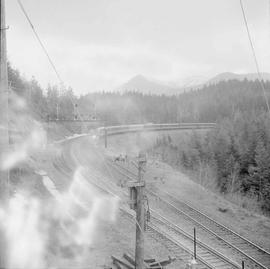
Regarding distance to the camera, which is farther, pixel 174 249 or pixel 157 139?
pixel 157 139

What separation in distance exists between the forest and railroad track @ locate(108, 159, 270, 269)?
9.57m

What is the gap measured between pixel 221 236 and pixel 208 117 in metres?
132

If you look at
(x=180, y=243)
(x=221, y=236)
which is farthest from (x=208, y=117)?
(x=180, y=243)

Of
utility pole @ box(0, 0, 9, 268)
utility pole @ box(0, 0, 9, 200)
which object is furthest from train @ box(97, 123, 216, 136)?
utility pole @ box(0, 0, 9, 200)

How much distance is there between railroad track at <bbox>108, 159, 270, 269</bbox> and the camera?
16.2 metres

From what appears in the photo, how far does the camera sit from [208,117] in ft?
483

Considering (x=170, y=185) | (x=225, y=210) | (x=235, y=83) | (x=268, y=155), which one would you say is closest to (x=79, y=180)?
(x=170, y=185)

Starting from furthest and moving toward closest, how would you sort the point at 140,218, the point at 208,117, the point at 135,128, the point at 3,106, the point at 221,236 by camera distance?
the point at 208,117 < the point at 135,128 < the point at 221,236 < the point at 140,218 < the point at 3,106

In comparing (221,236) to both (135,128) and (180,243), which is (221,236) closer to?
(180,243)

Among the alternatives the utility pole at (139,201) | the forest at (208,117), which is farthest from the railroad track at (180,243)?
the forest at (208,117)

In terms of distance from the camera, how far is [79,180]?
953 inches

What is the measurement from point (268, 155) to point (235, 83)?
151 m

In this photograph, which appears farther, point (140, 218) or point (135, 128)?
point (135, 128)

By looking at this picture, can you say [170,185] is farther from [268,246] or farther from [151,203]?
[268,246]
